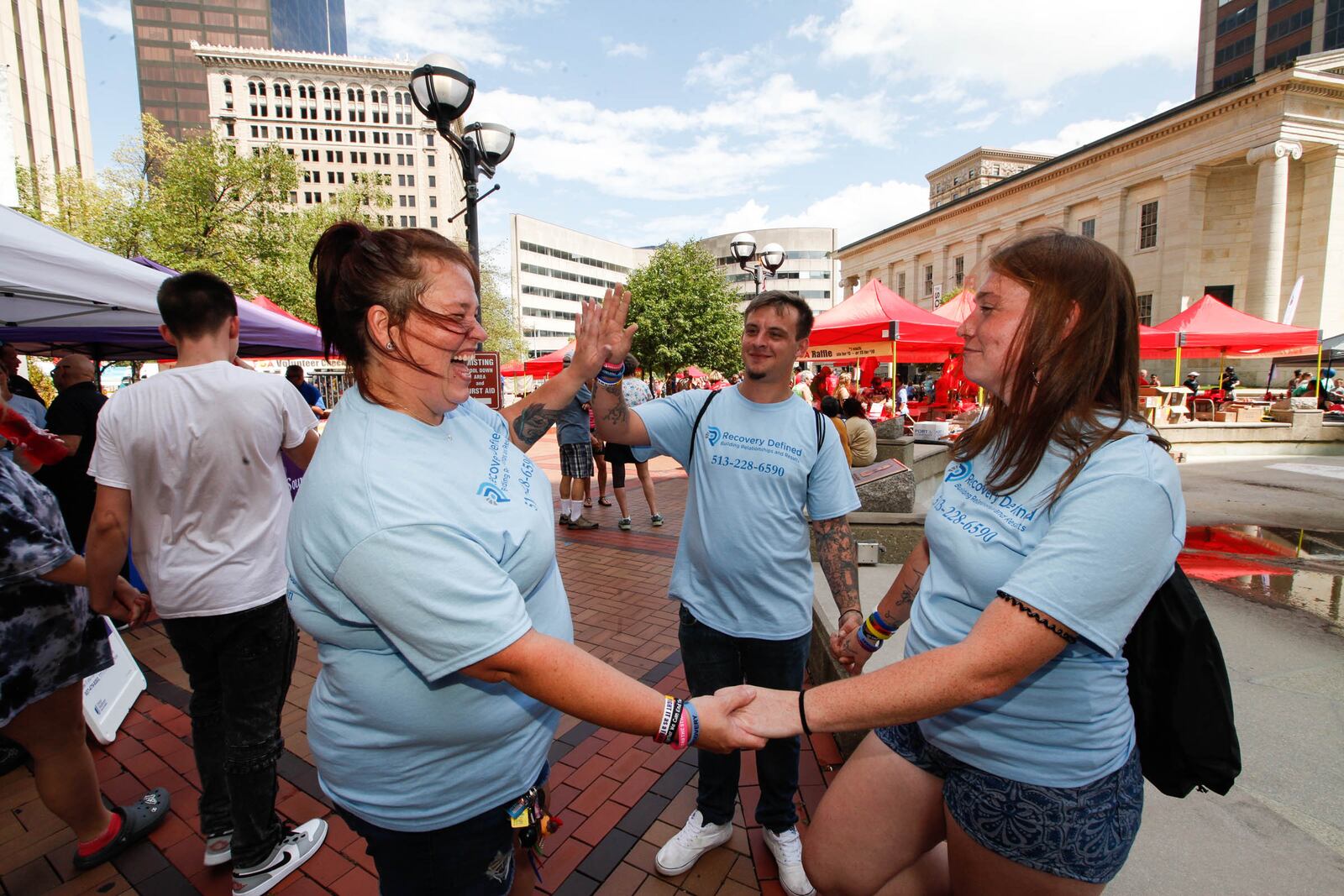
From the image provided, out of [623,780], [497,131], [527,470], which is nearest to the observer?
[527,470]

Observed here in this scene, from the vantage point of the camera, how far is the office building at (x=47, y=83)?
3719 cm

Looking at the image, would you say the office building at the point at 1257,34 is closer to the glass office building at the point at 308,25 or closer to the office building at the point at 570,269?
the office building at the point at 570,269

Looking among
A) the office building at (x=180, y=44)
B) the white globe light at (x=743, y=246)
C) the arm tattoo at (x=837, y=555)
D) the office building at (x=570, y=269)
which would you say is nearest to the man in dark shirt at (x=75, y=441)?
the arm tattoo at (x=837, y=555)

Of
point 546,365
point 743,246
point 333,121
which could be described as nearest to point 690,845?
point 743,246

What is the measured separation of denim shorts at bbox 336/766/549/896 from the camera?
133 cm

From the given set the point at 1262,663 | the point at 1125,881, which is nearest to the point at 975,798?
the point at 1125,881

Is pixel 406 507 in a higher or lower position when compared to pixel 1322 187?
lower

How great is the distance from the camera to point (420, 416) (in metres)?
1.33

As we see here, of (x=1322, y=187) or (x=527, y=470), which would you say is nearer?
(x=527, y=470)

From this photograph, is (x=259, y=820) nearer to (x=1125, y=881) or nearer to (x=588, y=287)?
(x=1125, y=881)

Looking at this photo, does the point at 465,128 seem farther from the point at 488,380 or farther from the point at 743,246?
the point at 743,246

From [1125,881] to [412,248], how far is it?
2.95 m

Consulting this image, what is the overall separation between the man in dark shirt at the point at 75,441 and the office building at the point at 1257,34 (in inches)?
2419

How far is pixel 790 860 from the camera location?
7.74ft
